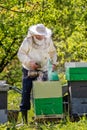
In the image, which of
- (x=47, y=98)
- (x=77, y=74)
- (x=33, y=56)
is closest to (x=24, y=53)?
(x=33, y=56)

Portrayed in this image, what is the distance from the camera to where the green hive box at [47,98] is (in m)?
5.55

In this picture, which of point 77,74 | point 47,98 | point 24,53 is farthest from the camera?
point 77,74

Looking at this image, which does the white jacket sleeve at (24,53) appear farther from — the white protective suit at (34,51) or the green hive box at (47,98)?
the green hive box at (47,98)

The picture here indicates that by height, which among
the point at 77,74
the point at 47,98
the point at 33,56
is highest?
the point at 33,56

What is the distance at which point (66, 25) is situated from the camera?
60.2 ft

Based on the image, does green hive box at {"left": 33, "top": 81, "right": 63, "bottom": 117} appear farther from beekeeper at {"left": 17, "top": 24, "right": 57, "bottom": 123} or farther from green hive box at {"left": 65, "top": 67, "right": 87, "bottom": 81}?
green hive box at {"left": 65, "top": 67, "right": 87, "bottom": 81}

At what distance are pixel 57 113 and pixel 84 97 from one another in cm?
64

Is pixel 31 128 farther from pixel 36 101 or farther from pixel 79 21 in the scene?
pixel 79 21

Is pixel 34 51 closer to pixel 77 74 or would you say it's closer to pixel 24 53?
pixel 24 53

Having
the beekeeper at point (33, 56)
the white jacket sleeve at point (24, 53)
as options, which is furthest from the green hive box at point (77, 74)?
the white jacket sleeve at point (24, 53)

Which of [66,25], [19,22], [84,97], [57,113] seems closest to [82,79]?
[84,97]

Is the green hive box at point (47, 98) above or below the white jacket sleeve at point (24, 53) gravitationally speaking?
below

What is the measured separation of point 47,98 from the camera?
5.61 m

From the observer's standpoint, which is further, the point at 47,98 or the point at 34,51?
the point at 34,51
